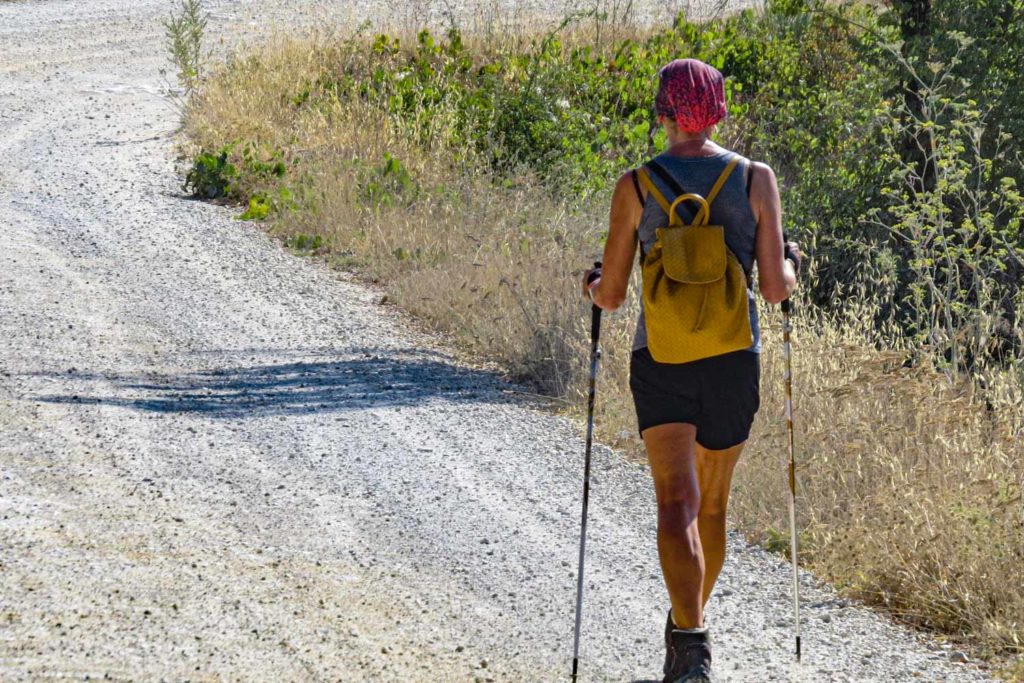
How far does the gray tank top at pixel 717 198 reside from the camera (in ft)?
12.6

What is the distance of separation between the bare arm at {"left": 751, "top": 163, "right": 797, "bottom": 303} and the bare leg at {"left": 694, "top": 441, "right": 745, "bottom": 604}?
1.57 feet

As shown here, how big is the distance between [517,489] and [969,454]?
6.64 ft

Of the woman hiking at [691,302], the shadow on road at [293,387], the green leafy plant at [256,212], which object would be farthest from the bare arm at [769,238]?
the green leafy plant at [256,212]

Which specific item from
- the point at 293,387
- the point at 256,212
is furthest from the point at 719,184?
the point at 256,212

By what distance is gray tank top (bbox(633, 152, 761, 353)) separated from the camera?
3.85m

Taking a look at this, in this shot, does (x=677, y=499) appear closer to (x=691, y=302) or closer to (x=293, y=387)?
(x=691, y=302)

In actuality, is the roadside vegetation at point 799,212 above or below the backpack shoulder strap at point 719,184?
below

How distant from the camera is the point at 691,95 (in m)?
3.83

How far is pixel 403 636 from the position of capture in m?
4.74

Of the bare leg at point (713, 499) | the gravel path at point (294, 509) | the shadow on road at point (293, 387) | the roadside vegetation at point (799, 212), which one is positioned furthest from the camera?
the shadow on road at point (293, 387)

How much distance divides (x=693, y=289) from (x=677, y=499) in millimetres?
620

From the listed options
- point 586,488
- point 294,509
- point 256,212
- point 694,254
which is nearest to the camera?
point 694,254

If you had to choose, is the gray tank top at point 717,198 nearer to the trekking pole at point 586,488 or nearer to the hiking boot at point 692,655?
the trekking pole at point 586,488

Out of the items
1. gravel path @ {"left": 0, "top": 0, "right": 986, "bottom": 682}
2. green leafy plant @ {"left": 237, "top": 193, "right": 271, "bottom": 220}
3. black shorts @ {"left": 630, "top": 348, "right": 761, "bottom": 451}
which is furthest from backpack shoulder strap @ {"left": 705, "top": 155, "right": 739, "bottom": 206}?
green leafy plant @ {"left": 237, "top": 193, "right": 271, "bottom": 220}
